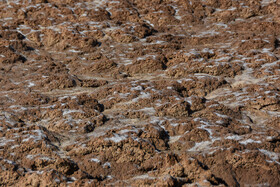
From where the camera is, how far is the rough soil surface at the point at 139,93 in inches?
351

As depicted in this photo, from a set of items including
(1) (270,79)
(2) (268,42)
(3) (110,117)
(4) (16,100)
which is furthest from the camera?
(2) (268,42)

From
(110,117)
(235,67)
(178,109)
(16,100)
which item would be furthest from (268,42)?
(16,100)

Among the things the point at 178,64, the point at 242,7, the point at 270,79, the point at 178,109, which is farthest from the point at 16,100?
the point at 242,7

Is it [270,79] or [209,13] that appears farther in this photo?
[209,13]

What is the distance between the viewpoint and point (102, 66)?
15.7 m

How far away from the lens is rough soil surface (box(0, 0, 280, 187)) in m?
8.91

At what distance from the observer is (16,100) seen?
12.8 metres

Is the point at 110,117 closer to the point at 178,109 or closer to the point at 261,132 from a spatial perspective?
the point at 178,109

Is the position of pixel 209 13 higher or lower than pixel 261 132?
higher

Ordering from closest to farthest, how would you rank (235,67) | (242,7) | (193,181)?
1. (193,181)
2. (235,67)
3. (242,7)

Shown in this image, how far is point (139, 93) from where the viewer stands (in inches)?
509

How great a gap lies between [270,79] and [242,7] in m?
7.84

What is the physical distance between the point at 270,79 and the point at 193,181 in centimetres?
739

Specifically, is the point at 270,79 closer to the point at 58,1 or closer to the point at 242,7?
the point at 242,7
